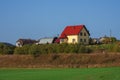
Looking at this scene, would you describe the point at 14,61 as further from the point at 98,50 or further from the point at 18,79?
the point at 18,79

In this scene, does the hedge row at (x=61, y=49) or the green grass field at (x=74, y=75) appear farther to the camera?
the hedge row at (x=61, y=49)

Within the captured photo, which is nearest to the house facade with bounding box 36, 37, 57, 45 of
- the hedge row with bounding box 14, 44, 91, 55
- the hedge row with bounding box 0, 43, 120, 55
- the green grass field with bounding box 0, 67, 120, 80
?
the hedge row with bounding box 0, 43, 120, 55

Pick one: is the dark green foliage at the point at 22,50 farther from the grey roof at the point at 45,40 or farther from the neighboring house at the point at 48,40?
the grey roof at the point at 45,40

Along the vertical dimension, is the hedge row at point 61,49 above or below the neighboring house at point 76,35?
below

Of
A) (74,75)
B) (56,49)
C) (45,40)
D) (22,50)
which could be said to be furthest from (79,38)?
(74,75)

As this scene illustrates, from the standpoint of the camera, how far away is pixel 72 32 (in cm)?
9650

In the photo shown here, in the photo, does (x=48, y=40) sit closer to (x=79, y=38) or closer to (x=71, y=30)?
(x=71, y=30)

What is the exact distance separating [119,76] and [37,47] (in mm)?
40226

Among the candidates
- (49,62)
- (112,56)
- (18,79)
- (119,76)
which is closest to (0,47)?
(49,62)

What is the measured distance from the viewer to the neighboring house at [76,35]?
95169 mm

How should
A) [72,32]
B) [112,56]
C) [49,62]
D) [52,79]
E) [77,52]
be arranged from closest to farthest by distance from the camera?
[52,79] < [112,56] < [49,62] < [77,52] < [72,32]

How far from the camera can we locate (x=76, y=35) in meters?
94.8

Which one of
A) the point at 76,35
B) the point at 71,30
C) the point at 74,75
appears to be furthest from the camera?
the point at 71,30

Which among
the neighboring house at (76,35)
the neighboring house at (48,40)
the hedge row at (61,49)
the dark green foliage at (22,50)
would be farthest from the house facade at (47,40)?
the hedge row at (61,49)
